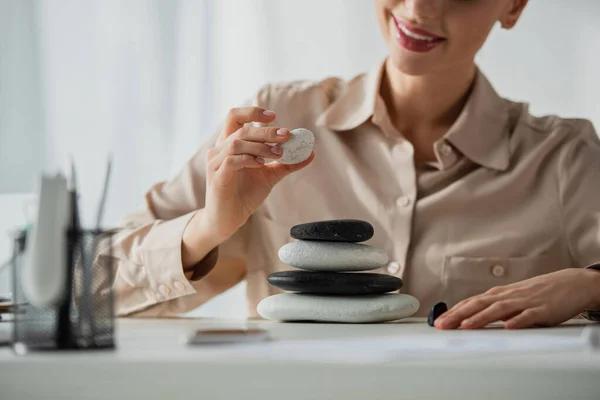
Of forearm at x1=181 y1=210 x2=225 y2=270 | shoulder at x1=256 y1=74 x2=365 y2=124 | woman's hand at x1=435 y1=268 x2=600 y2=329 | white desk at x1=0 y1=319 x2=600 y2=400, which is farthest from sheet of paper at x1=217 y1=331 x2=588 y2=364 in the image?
shoulder at x1=256 y1=74 x2=365 y2=124

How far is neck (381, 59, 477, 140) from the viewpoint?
158 cm

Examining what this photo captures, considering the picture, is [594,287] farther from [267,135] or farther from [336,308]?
[267,135]

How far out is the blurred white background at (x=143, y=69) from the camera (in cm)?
242

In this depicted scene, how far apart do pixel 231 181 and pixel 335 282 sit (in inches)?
8.6

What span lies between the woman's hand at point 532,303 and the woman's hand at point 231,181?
30cm

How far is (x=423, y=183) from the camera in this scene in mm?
1529

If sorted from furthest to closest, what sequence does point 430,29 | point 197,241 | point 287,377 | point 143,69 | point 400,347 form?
point 143,69
point 430,29
point 197,241
point 400,347
point 287,377

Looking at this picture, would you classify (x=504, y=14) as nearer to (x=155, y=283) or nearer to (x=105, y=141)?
(x=155, y=283)

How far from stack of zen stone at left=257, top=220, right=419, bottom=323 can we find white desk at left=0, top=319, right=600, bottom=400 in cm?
39

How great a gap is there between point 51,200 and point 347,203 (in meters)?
0.86

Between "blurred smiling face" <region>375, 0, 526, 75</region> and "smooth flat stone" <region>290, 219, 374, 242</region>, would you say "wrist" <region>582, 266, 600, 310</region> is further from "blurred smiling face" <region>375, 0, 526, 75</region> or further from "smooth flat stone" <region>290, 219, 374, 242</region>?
"blurred smiling face" <region>375, 0, 526, 75</region>

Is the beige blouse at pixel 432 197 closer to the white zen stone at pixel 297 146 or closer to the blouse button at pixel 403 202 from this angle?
the blouse button at pixel 403 202

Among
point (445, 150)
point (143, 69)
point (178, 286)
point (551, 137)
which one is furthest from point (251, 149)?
point (143, 69)

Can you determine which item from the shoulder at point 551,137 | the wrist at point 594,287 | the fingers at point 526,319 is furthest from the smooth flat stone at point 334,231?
the shoulder at point 551,137
